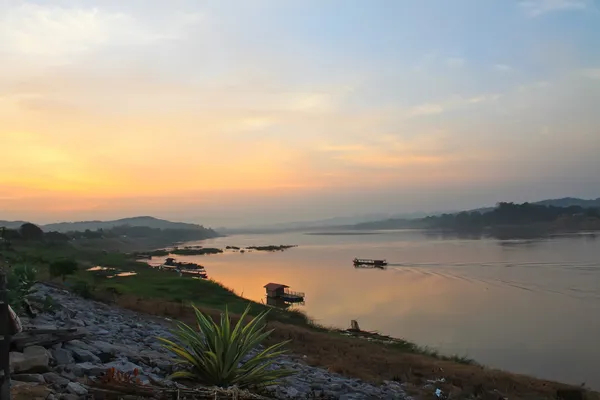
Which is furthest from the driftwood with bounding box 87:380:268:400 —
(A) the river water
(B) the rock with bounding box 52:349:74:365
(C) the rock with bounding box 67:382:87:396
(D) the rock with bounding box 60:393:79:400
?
(A) the river water

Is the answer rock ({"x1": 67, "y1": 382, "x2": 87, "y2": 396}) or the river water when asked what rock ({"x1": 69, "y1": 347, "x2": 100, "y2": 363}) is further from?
the river water

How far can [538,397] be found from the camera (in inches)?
556

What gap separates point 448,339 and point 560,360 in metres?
5.68

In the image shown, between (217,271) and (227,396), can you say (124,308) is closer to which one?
(227,396)

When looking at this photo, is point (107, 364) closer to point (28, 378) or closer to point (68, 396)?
point (28, 378)

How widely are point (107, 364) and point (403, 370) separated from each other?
10.9m

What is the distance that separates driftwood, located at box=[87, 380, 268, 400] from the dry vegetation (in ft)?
21.5

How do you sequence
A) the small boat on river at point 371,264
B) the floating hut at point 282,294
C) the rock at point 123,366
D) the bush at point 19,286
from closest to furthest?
the rock at point 123,366 → the bush at point 19,286 → the floating hut at point 282,294 → the small boat on river at point 371,264

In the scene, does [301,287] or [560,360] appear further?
[301,287]

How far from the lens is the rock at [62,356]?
636 cm

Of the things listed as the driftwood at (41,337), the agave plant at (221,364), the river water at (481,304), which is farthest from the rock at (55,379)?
the river water at (481,304)

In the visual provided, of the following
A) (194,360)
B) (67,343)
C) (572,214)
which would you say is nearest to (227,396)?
(194,360)

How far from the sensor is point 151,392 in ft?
17.9

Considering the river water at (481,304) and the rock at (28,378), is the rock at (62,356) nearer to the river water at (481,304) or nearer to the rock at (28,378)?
the rock at (28,378)
